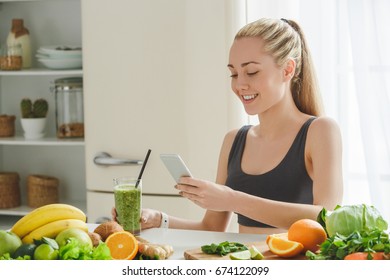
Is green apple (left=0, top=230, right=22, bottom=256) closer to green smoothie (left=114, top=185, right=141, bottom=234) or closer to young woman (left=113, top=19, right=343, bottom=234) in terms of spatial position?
green smoothie (left=114, top=185, right=141, bottom=234)

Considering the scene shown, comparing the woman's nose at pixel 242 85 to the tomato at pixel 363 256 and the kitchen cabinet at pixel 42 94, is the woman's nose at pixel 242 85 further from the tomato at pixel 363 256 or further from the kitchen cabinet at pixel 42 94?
the kitchen cabinet at pixel 42 94

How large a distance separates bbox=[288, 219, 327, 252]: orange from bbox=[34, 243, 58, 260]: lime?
518 millimetres

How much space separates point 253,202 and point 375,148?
1.09m

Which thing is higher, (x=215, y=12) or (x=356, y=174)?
(x=215, y=12)

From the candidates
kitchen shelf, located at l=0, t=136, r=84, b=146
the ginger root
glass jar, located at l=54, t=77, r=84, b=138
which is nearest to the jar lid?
glass jar, located at l=54, t=77, r=84, b=138

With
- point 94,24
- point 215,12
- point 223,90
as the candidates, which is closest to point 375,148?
point 223,90

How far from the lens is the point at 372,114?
300 cm

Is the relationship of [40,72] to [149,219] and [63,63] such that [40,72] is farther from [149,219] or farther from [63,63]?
→ [149,219]

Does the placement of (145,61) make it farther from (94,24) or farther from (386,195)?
(386,195)

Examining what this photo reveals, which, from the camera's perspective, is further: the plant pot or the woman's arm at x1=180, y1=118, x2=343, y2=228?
the plant pot

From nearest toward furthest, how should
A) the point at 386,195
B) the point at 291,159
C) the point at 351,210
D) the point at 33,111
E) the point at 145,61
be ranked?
the point at 351,210, the point at 291,159, the point at 386,195, the point at 145,61, the point at 33,111

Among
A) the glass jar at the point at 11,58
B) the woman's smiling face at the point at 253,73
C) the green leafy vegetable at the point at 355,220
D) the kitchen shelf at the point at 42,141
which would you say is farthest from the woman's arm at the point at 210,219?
the glass jar at the point at 11,58

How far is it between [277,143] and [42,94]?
1998 mm

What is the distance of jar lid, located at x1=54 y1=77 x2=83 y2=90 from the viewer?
3.72 metres
